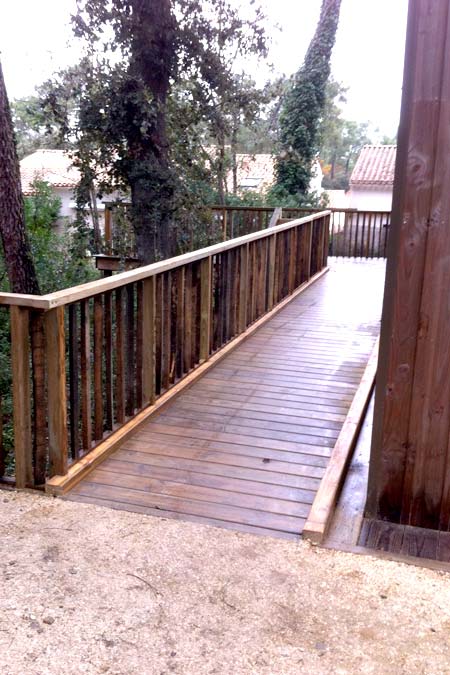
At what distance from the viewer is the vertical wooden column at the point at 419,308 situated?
2514mm

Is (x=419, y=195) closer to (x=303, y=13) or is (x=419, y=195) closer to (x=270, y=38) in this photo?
(x=270, y=38)

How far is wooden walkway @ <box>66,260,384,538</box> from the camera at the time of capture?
3.01 meters

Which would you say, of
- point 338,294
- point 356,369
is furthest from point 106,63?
point 356,369

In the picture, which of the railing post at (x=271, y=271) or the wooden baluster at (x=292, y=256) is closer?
the railing post at (x=271, y=271)

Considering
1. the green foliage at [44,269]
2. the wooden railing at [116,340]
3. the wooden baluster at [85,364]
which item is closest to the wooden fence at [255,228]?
the green foliage at [44,269]

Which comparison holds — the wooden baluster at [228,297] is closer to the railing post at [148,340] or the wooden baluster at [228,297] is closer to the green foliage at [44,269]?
the railing post at [148,340]

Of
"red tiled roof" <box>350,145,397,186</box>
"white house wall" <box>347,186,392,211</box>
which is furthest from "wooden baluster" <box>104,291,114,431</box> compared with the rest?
"white house wall" <box>347,186,392,211</box>

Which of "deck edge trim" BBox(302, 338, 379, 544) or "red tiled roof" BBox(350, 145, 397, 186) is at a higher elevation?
"red tiled roof" BBox(350, 145, 397, 186)

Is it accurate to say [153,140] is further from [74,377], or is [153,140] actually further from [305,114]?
[305,114]

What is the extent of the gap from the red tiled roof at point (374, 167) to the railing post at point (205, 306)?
24832 mm

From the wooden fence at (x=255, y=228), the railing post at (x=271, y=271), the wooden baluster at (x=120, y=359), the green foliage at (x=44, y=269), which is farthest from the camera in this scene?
the wooden fence at (x=255, y=228)

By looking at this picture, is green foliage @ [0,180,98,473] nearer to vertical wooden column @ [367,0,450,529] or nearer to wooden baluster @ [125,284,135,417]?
wooden baluster @ [125,284,135,417]

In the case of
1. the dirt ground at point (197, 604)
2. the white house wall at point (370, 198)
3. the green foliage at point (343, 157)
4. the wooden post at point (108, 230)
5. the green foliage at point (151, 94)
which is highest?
the green foliage at point (343, 157)

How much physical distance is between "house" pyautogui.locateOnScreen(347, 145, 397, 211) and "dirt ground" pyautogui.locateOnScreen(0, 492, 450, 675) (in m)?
27.1
